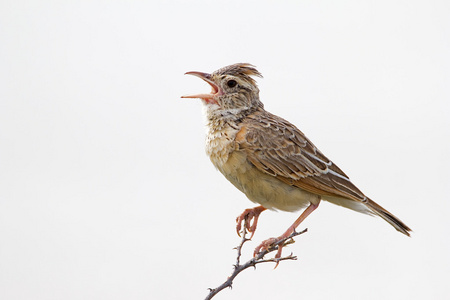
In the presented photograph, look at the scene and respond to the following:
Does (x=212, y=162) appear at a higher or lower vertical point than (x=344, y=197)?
higher

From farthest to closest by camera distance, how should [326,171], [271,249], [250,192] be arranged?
[326,171] < [250,192] < [271,249]

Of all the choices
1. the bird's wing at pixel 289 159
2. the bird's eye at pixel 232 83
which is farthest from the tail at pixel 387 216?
the bird's eye at pixel 232 83

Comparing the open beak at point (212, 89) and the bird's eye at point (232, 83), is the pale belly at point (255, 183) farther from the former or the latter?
the bird's eye at point (232, 83)

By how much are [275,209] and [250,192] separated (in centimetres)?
39

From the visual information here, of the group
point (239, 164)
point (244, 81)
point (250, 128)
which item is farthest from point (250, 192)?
point (244, 81)

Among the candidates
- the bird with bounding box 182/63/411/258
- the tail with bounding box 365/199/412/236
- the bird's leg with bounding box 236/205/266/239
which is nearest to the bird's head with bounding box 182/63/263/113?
the bird with bounding box 182/63/411/258

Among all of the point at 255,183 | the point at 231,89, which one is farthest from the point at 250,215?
the point at 231,89

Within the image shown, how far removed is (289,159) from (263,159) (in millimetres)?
387

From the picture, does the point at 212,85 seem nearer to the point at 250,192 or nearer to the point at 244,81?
the point at 244,81

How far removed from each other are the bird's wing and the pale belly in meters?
0.07

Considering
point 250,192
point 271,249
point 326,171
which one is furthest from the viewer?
point 326,171

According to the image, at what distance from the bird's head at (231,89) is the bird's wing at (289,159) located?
224 mm

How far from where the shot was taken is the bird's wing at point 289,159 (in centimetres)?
661

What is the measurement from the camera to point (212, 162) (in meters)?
6.77
